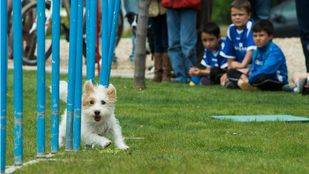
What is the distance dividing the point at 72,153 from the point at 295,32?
65.6 ft

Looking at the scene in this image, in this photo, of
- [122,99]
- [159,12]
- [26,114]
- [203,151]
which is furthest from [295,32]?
[203,151]

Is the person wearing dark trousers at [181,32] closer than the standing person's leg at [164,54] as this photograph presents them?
Yes

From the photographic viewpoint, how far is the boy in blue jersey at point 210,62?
1502 centimetres

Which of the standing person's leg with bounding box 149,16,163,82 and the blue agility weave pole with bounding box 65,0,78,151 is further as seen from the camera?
the standing person's leg with bounding box 149,16,163,82

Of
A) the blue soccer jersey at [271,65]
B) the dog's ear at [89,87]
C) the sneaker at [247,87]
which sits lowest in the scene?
the sneaker at [247,87]

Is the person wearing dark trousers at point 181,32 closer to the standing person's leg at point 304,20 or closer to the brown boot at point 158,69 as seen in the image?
the brown boot at point 158,69

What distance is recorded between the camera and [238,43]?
14672 mm

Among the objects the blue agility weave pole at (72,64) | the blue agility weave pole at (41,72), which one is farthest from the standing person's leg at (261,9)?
the blue agility weave pole at (41,72)

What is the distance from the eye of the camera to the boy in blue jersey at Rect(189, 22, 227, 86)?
1502 cm

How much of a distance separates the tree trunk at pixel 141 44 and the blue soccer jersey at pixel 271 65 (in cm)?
145

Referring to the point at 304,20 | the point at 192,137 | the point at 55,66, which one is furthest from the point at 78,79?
the point at 304,20

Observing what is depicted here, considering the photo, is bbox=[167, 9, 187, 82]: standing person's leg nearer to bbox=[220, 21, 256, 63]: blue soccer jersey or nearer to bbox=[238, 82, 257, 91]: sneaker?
bbox=[220, 21, 256, 63]: blue soccer jersey

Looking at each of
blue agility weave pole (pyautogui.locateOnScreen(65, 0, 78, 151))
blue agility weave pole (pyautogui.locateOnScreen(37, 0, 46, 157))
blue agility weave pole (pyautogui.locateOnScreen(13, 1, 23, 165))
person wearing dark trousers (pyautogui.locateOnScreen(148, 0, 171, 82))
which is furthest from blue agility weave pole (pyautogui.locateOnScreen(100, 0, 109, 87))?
person wearing dark trousers (pyautogui.locateOnScreen(148, 0, 171, 82))

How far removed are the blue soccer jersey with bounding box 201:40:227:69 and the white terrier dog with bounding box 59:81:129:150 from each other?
22.3 ft
